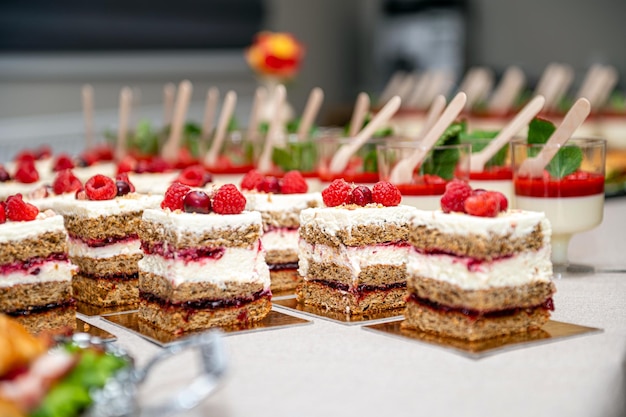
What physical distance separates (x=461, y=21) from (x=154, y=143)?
6623 millimetres

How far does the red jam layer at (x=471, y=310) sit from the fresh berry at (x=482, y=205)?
12.5 inches

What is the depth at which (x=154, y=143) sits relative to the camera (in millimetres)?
5746

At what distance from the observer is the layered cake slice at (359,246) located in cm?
327

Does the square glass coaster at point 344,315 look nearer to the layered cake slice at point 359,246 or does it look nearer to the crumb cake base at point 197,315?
the layered cake slice at point 359,246

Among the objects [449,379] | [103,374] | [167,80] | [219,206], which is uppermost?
[167,80]

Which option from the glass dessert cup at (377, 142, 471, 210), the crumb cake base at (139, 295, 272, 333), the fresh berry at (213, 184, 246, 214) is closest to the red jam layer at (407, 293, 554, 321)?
the crumb cake base at (139, 295, 272, 333)

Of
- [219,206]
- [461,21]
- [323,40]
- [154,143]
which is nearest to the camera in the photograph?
[219,206]

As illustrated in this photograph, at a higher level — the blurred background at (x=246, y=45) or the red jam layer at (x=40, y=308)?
the blurred background at (x=246, y=45)

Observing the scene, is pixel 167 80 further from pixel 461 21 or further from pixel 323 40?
pixel 461 21

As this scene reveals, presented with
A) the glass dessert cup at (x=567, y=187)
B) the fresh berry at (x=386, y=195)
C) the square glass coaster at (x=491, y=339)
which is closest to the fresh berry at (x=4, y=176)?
the fresh berry at (x=386, y=195)

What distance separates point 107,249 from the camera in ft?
11.8

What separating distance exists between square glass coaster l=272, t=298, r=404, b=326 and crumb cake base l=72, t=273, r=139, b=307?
645 mm

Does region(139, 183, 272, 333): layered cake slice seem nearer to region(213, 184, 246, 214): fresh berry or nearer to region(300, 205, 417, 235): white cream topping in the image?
region(213, 184, 246, 214): fresh berry

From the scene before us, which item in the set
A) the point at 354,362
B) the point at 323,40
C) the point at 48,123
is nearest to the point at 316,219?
the point at 354,362
